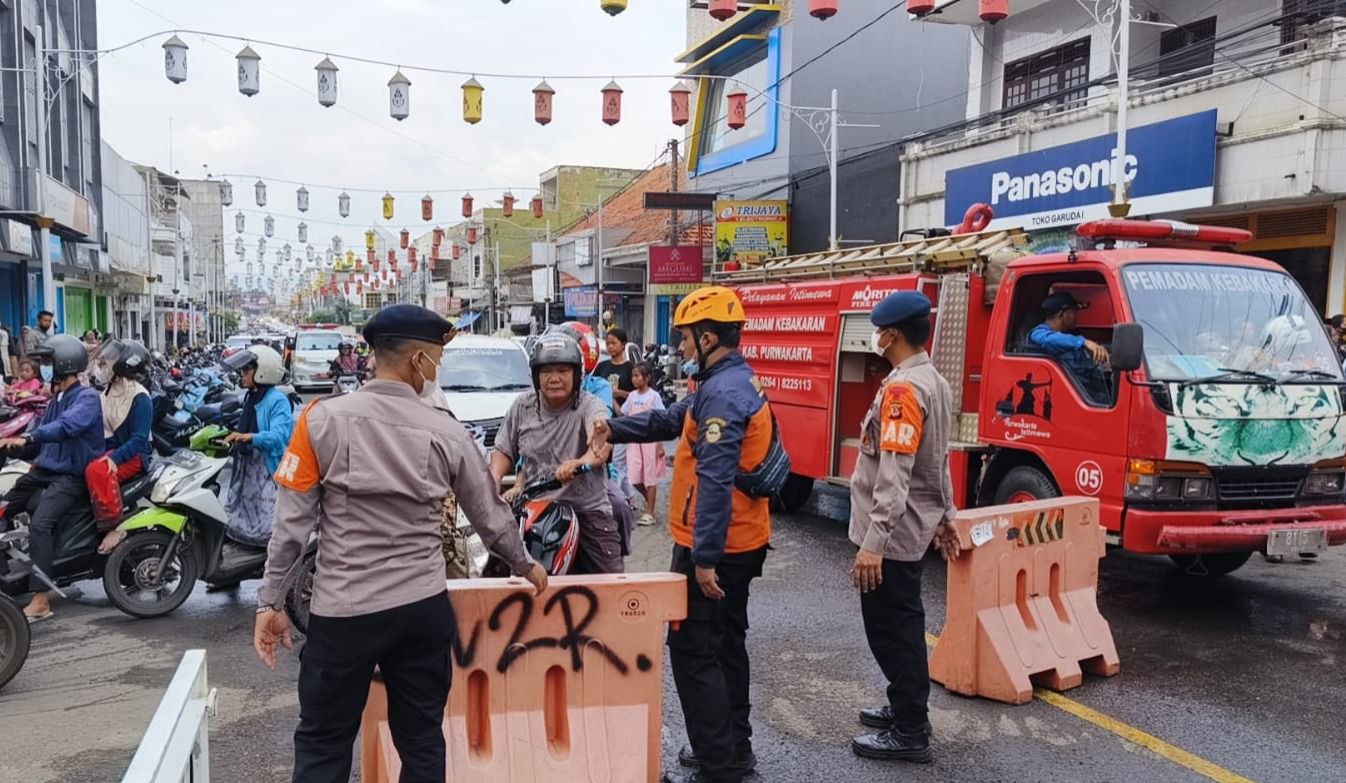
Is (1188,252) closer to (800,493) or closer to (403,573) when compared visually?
(800,493)

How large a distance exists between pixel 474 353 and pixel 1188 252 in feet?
26.0

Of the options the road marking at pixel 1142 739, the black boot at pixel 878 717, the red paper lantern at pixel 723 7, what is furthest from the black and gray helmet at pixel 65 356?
the red paper lantern at pixel 723 7

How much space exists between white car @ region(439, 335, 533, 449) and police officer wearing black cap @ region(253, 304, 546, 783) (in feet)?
23.8

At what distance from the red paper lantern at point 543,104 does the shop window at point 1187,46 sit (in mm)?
8791

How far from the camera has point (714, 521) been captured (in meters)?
3.68

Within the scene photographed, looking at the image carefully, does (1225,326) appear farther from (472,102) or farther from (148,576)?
(472,102)

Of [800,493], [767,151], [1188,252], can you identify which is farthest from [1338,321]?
[767,151]

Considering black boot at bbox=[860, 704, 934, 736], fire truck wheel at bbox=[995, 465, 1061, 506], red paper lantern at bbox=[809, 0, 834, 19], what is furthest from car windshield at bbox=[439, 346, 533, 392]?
black boot at bbox=[860, 704, 934, 736]

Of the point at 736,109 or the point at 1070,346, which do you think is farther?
the point at 736,109

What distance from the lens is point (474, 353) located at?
474 inches

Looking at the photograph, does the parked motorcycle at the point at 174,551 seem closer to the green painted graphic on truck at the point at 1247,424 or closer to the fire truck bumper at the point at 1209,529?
the fire truck bumper at the point at 1209,529

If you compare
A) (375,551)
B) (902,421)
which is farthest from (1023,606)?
(375,551)

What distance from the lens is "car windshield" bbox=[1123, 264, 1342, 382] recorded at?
6.14 meters

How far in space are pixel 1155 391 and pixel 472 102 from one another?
11.6m
